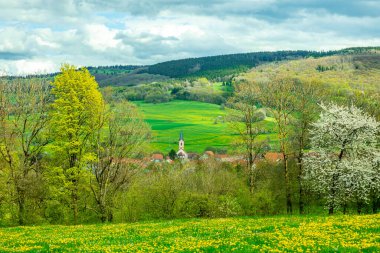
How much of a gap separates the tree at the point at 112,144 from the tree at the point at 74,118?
127 cm

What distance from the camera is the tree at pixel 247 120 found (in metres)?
47.8

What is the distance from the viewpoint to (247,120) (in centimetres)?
4803

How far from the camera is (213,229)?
77.6 feet

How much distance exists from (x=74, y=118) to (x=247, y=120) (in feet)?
68.0

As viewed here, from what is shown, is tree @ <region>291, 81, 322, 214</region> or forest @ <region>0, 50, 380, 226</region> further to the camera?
tree @ <region>291, 81, 322, 214</region>

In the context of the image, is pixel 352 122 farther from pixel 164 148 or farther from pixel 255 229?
pixel 164 148

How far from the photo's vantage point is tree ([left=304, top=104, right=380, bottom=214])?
37.8 meters

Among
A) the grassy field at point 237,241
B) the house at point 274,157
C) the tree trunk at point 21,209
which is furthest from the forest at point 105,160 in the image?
the house at point 274,157

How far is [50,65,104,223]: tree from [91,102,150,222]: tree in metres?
1.27

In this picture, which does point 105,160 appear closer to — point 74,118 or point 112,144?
point 112,144

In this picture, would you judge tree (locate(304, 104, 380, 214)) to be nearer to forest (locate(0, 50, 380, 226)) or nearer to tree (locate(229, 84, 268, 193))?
forest (locate(0, 50, 380, 226))

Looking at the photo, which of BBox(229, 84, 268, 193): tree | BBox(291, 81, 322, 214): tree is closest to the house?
BBox(229, 84, 268, 193): tree

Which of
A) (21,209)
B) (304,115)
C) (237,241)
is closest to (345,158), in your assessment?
(304,115)

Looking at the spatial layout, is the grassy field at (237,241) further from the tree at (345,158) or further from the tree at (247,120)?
the tree at (247,120)
